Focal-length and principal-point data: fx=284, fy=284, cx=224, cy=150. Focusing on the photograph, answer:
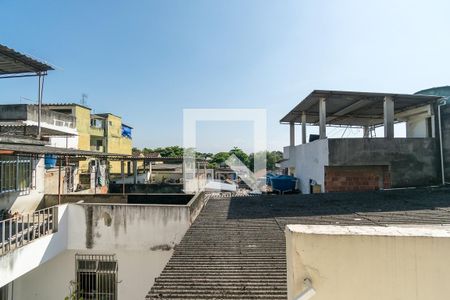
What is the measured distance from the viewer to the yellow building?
23859 mm

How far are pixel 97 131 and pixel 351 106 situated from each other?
2379cm

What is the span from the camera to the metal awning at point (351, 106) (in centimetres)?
1123

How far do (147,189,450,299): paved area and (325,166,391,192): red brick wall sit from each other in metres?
1.36

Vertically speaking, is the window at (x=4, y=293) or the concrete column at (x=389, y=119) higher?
the concrete column at (x=389, y=119)

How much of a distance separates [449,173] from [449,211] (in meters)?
5.94

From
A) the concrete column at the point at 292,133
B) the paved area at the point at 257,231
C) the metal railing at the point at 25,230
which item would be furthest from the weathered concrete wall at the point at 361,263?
the concrete column at the point at 292,133

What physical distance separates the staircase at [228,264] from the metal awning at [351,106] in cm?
727

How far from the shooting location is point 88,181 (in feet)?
63.1

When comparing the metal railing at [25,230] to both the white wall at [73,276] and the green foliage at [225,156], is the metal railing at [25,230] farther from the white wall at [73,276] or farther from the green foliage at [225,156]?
the green foliage at [225,156]

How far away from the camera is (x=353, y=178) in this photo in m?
11.3

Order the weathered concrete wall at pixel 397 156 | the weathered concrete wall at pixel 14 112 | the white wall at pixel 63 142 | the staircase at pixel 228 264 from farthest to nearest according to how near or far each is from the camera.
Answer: the white wall at pixel 63 142 < the weathered concrete wall at pixel 14 112 < the weathered concrete wall at pixel 397 156 < the staircase at pixel 228 264

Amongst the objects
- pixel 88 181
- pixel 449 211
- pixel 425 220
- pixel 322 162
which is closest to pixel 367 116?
pixel 322 162

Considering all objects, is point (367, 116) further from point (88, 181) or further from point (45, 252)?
point (88, 181)

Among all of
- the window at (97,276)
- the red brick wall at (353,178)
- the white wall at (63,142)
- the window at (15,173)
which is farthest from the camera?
the white wall at (63,142)
